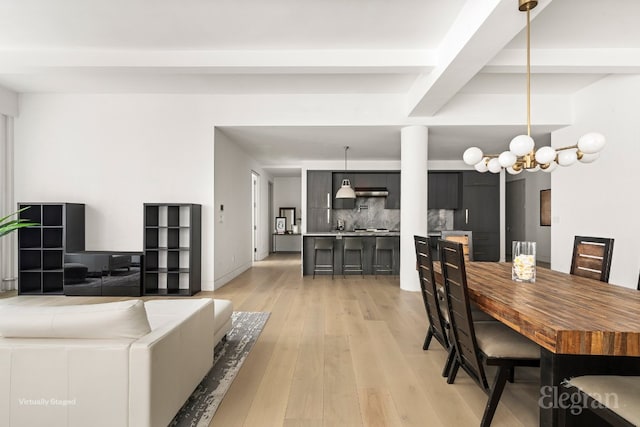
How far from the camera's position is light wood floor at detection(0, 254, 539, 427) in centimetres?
201

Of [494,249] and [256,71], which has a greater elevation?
[256,71]

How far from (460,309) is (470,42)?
7.61ft

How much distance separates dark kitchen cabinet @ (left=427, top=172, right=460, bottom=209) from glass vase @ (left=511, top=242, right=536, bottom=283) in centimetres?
604

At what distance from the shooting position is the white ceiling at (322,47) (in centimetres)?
311

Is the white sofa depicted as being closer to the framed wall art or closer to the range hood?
the range hood

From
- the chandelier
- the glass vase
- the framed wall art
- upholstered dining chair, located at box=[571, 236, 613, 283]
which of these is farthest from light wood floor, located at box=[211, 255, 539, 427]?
the framed wall art

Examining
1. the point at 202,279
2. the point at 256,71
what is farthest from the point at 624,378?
the point at 202,279

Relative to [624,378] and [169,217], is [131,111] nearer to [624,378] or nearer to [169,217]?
[169,217]

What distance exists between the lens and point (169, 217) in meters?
5.27

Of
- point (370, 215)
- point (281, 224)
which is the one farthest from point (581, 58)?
point (281, 224)

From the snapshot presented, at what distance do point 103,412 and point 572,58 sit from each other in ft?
16.7

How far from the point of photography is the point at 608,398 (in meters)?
1.36

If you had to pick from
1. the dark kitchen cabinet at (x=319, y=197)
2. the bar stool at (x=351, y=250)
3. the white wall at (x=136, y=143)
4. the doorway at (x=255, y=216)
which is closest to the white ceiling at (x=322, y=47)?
the white wall at (x=136, y=143)

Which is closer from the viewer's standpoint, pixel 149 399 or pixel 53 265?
pixel 149 399
